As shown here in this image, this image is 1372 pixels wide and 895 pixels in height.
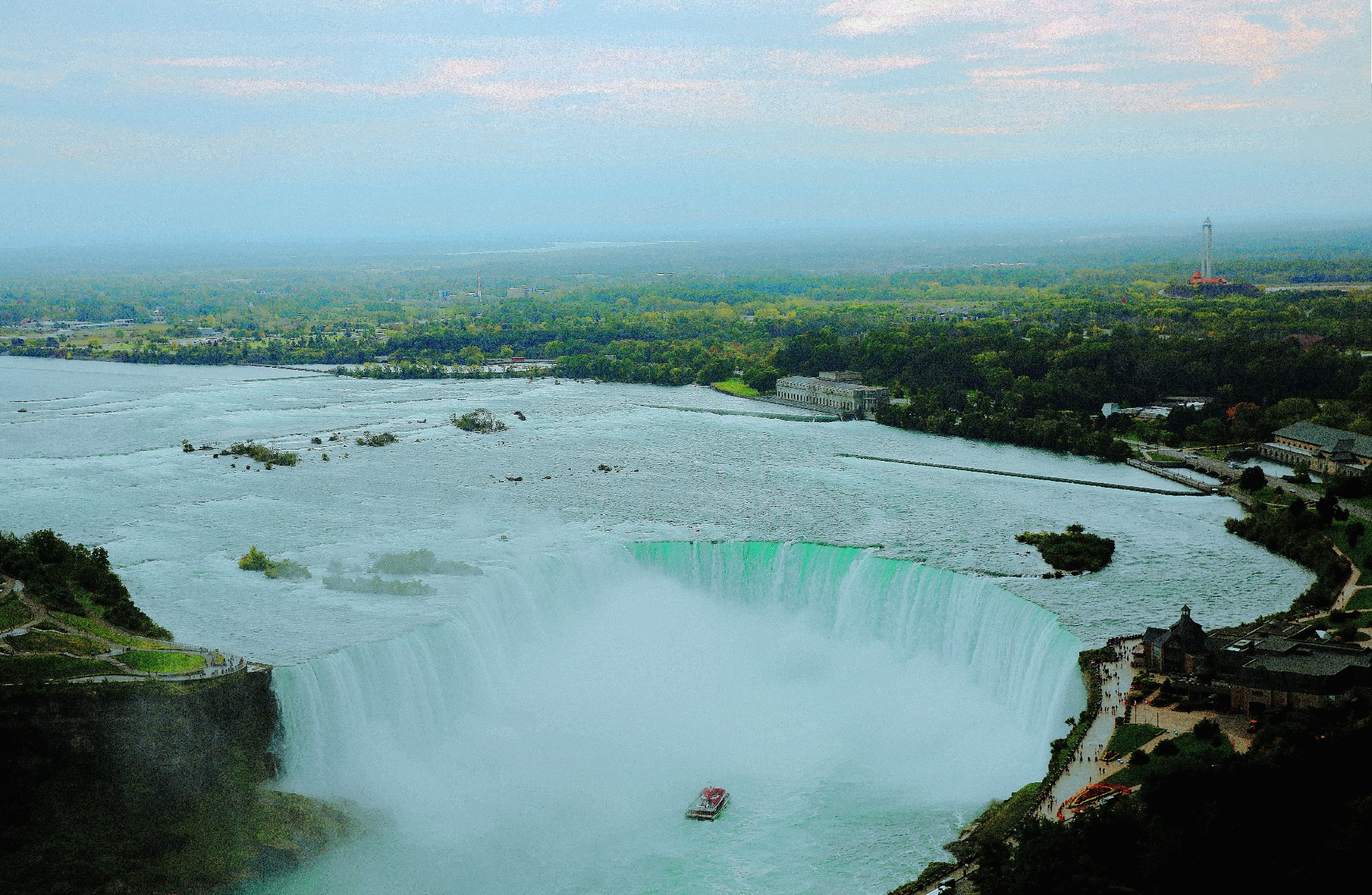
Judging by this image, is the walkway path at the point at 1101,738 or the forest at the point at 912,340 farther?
the forest at the point at 912,340

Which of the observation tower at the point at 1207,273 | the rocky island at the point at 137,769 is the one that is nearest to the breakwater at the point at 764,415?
the rocky island at the point at 137,769

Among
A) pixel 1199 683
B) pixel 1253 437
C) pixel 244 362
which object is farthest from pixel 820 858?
pixel 244 362

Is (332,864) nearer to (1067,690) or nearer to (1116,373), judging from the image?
(1067,690)

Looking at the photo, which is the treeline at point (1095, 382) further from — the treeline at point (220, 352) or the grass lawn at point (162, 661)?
the grass lawn at point (162, 661)

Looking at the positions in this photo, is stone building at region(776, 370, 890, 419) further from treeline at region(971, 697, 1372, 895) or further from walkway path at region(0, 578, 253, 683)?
treeline at region(971, 697, 1372, 895)

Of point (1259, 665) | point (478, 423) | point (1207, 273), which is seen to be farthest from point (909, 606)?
point (1207, 273)

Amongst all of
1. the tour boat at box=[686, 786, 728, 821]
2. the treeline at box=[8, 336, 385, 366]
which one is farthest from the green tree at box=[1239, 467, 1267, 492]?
the treeline at box=[8, 336, 385, 366]

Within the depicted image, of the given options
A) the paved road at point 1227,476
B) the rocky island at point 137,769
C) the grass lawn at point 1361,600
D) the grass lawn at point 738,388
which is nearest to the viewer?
the rocky island at point 137,769
